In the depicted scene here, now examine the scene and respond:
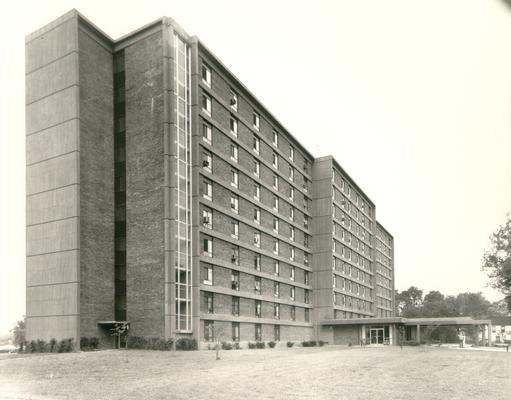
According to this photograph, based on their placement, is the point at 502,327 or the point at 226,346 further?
the point at 502,327

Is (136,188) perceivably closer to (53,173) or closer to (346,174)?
(53,173)

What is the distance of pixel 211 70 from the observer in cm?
4222

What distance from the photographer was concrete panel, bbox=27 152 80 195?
114 ft

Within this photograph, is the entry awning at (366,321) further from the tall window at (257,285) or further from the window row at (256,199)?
the tall window at (257,285)

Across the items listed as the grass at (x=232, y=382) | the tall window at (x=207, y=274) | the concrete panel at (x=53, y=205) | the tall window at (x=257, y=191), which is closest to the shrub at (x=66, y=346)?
the concrete panel at (x=53, y=205)

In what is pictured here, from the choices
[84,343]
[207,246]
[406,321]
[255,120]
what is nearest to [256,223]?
[207,246]

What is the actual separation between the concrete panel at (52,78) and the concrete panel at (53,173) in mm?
5089

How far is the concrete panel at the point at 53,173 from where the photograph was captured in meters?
34.6

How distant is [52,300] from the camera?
34406mm

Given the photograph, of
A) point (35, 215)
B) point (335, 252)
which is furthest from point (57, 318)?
point (335, 252)

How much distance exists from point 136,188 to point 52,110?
8.01 meters

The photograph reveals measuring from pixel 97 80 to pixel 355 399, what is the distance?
31656 millimetres

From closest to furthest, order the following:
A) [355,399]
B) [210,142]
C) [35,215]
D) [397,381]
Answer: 1. [355,399]
2. [397,381]
3. [35,215]
4. [210,142]

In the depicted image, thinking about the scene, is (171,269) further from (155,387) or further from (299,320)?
(299,320)
